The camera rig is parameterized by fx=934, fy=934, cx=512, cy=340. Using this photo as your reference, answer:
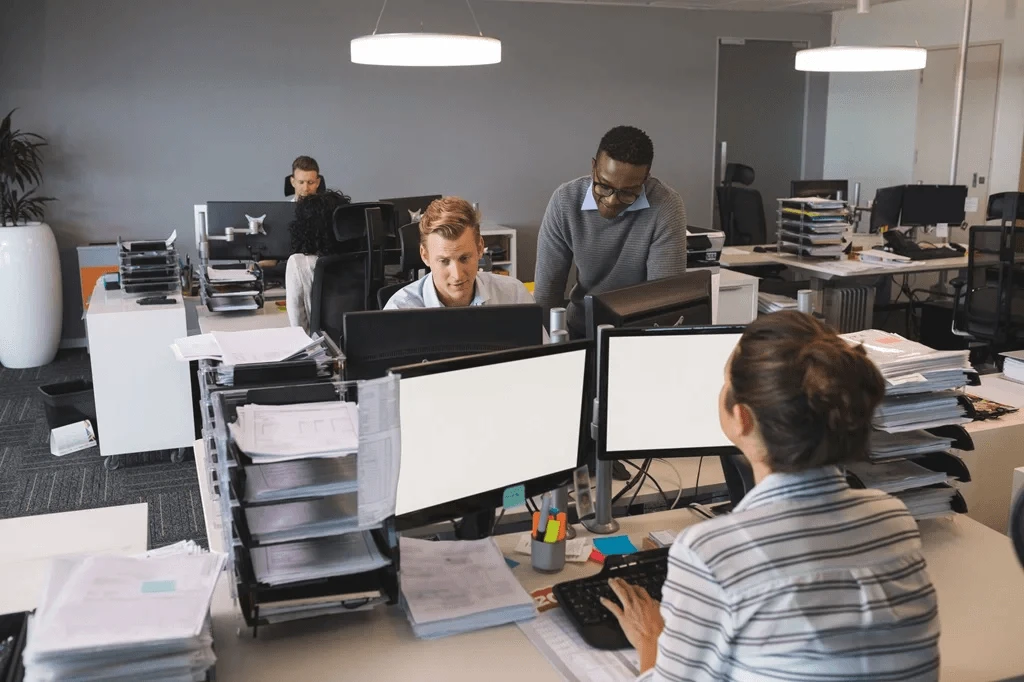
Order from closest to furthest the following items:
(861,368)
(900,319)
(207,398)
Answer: (861,368) → (207,398) → (900,319)

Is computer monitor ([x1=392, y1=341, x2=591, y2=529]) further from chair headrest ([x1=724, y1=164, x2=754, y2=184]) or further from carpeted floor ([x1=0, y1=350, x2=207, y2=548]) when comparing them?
chair headrest ([x1=724, y1=164, x2=754, y2=184])

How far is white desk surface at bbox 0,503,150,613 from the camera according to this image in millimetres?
1877

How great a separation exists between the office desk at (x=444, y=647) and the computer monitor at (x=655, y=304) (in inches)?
24.5

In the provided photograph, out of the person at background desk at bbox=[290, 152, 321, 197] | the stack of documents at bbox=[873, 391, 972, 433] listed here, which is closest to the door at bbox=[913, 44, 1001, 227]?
the person at background desk at bbox=[290, 152, 321, 197]

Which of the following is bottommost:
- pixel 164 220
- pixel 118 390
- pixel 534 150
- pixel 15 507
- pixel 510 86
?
pixel 15 507

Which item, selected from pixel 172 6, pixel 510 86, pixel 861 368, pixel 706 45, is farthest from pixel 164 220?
pixel 861 368

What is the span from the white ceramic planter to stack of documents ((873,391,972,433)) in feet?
18.8

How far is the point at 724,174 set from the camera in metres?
8.59

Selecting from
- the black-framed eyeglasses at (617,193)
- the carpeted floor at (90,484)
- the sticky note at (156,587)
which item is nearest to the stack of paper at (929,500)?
the black-framed eyeglasses at (617,193)

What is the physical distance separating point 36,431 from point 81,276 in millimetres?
1845

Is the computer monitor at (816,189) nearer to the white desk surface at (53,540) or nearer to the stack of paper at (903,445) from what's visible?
the stack of paper at (903,445)

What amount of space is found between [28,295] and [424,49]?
3.99 m

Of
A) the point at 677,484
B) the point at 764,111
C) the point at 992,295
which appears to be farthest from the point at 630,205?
the point at 764,111

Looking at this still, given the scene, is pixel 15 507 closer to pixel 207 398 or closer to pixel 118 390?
pixel 118 390
